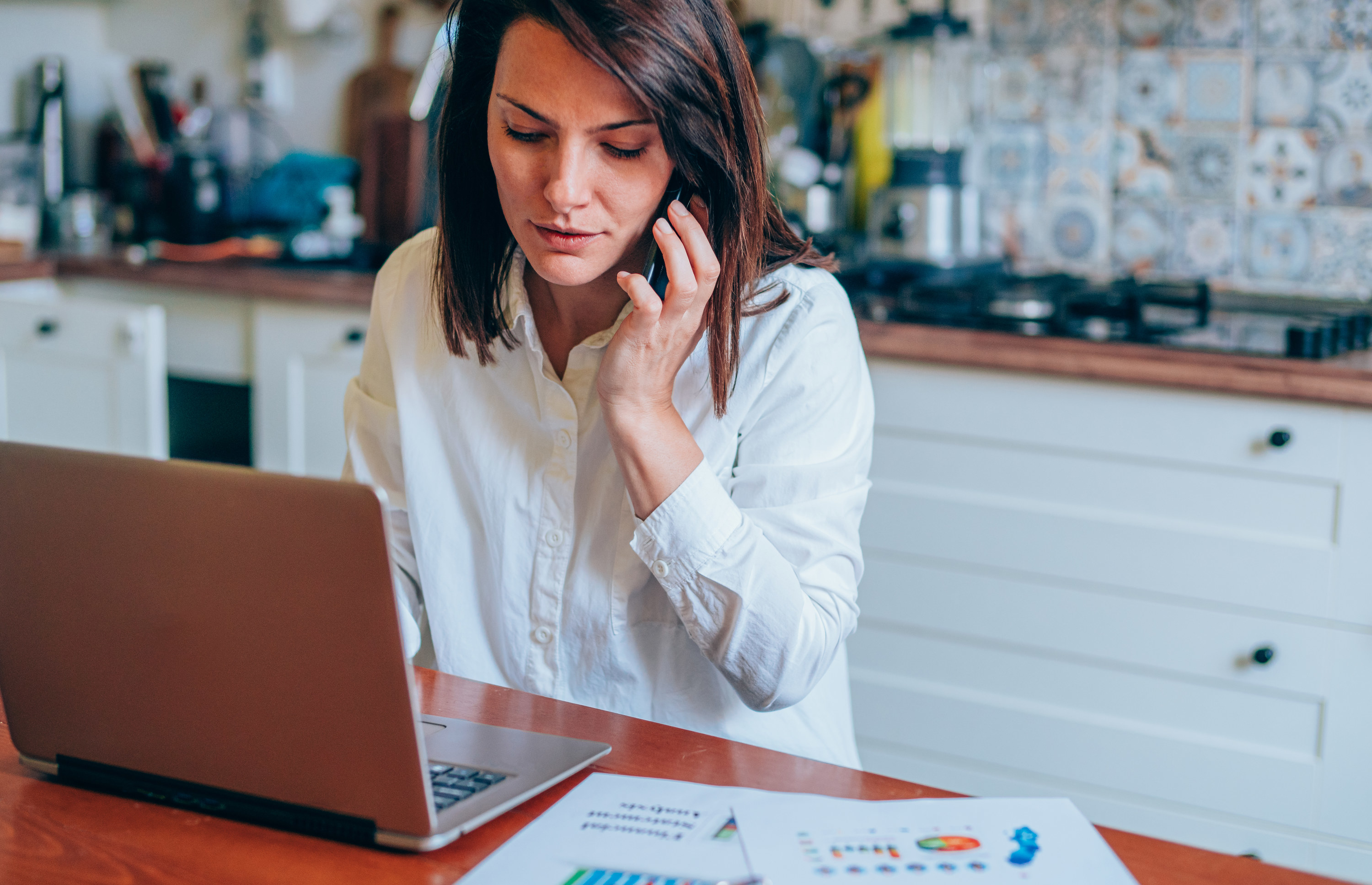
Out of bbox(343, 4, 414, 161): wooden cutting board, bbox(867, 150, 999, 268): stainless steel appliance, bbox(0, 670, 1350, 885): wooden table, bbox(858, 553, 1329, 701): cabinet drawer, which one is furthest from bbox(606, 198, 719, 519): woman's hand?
bbox(343, 4, 414, 161): wooden cutting board

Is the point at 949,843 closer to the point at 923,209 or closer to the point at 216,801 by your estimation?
the point at 216,801

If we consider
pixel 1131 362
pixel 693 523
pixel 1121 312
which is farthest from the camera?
pixel 1121 312

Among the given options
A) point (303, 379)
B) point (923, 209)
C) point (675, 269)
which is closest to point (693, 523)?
point (675, 269)

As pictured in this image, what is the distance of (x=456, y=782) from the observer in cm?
71

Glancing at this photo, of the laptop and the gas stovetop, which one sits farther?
the gas stovetop

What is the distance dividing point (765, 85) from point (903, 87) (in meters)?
0.27

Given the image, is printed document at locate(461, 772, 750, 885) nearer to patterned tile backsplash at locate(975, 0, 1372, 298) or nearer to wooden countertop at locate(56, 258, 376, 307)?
wooden countertop at locate(56, 258, 376, 307)

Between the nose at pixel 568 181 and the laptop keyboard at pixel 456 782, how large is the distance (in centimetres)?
43

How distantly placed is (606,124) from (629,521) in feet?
1.11

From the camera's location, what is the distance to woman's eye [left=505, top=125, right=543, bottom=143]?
3.16 feet

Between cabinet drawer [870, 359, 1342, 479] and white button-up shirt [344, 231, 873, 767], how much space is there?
648 millimetres

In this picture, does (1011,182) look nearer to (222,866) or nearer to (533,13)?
(533,13)

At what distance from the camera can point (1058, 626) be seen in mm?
1700

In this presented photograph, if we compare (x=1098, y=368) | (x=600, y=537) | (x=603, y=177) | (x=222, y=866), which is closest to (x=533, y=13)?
(x=603, y=177)
